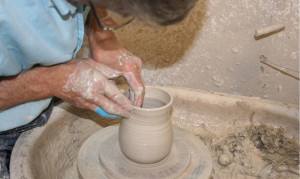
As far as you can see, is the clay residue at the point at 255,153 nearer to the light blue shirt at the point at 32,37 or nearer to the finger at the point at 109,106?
the finger at the point at 109,106

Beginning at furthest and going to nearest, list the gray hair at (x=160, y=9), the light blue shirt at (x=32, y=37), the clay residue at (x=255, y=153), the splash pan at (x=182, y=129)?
the clay residue at (x=255, y=153), the splash pan at (x=182, y=129), the light blue shirt at (x=32, y=37), the gray hair at (x=160, y=9)

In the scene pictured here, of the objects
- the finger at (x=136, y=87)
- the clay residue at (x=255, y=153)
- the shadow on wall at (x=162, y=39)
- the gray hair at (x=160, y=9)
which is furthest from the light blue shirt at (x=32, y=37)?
the clay residue at (x=255, y=153)

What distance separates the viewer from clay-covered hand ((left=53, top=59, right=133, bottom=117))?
1.14 metres

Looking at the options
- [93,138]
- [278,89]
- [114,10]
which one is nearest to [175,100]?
[93,138]

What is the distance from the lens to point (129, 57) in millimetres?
1425

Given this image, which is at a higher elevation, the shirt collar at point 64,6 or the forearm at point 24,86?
the shirt collar at point 64,6

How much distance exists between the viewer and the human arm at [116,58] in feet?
4.19

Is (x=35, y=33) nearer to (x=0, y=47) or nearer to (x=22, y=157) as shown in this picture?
(x=0, y=47)

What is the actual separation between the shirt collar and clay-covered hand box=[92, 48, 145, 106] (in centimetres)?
27

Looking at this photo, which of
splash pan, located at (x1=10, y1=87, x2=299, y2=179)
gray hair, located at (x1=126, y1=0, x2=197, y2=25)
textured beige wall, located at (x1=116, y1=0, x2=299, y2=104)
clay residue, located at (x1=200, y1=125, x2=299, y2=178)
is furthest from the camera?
textured beige wall, located at (x1=116, y1=0, x2=299, y2=104)

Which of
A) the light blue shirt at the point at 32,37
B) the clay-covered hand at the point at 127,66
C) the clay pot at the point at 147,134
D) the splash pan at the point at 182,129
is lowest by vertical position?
the splash pan at the point at 182,129

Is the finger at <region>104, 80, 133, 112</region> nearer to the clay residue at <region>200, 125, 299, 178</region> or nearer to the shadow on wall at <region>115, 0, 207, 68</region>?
the clay residue at <region>200, 125, 299, 178</region>

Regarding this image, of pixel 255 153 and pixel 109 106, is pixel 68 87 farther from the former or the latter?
pixel 255 153

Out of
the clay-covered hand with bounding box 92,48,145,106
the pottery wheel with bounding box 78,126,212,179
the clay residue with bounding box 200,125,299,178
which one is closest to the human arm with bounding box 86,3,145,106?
the clay-covered hand with bounding box 92,48,145,106
